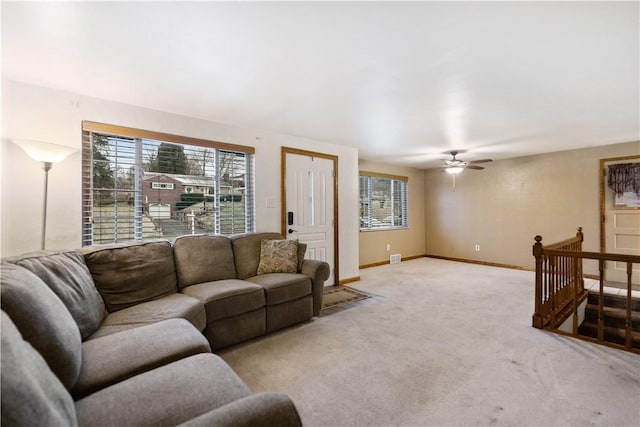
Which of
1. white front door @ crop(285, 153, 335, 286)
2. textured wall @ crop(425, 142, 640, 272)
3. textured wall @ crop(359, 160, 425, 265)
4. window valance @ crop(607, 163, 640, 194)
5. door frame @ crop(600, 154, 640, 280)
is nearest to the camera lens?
white front door @ crop(285, 153, 335, 286)

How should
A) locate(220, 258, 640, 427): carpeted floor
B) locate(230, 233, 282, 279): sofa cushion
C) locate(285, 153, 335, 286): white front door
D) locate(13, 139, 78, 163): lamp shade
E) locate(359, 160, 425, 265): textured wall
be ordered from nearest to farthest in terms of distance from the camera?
1. locate(220, 258, 640, 427): carpeted floor
2. locate(13, 139, 78, 163): lamp shade
3. locate(230, 233, 282, 279): sofa cushion
4. locate(285, 153, 335, 286): white front door
5. locate(359, 160, 425, 265): textured wall

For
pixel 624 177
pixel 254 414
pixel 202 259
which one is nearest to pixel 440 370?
pixel 254 414

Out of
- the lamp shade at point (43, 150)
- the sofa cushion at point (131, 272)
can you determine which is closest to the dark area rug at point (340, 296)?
the sofa cushion at point (131, 272)

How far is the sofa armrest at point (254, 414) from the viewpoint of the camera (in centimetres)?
91

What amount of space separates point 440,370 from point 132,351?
6.85ft

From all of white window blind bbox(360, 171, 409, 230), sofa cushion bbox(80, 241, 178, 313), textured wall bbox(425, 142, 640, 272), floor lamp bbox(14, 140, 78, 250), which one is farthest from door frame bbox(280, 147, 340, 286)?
textured wall bbox(425, 142, 640, 272)

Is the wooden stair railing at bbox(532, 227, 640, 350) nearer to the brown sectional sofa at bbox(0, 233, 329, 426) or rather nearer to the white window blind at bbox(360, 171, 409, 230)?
the brown sectional sofa at bbox(0, 233, 329, 426)

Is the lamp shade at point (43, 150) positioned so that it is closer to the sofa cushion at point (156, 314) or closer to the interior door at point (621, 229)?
the sofa cushion at point (156, 314)

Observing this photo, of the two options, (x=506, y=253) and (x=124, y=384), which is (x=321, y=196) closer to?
(x=124, y=384)

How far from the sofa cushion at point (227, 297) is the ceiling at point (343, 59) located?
5.87 ft

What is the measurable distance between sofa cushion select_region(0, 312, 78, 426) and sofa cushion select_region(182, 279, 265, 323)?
1.49 meters

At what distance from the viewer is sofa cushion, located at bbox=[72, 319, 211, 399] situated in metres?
1.35

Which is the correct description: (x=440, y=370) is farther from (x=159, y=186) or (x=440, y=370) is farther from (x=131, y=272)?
(x=159, y=186)

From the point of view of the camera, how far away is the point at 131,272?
2430mm
